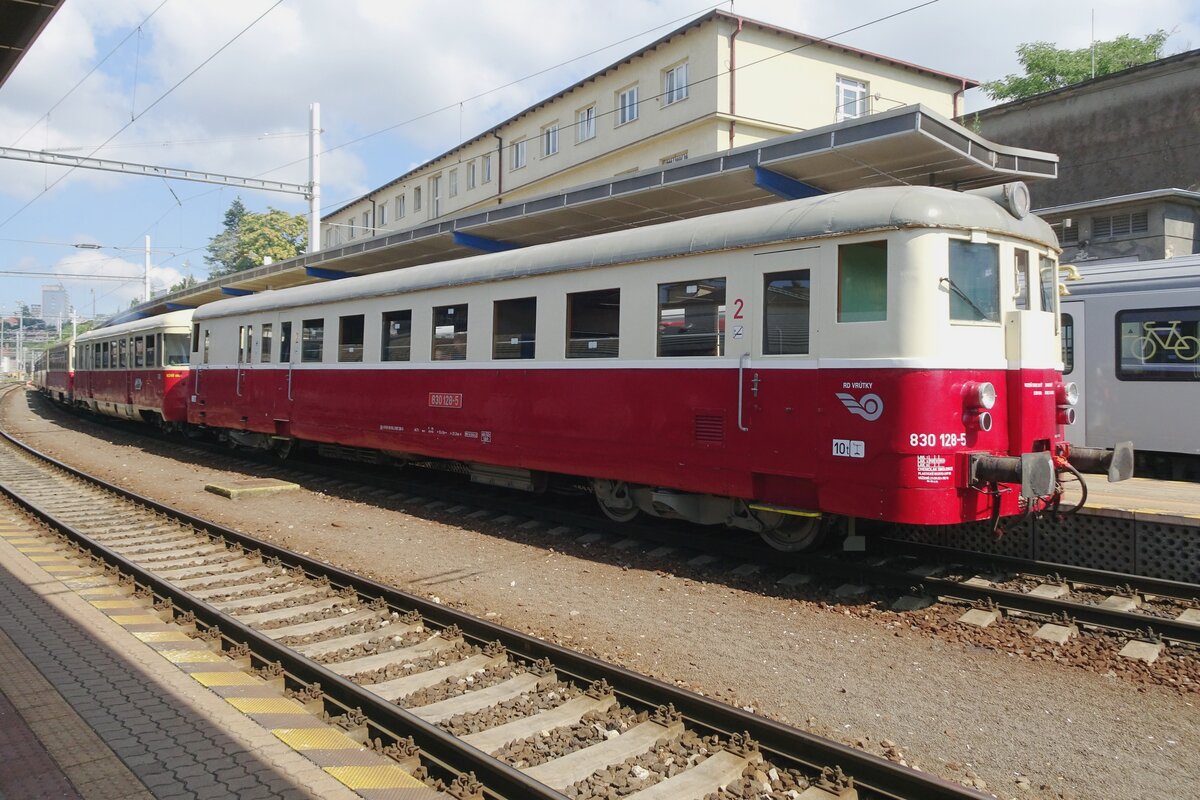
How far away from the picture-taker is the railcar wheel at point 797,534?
7.45 m

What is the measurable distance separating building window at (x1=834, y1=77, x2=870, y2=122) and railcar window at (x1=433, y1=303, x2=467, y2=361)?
73.8ft

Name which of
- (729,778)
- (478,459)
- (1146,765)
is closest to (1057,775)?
(1146,765)

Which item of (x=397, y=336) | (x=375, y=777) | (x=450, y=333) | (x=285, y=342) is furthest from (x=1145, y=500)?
(x=285, y=342)

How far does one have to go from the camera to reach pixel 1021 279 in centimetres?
709

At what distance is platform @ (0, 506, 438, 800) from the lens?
3.80 m

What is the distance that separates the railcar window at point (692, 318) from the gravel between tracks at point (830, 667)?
2.07 m

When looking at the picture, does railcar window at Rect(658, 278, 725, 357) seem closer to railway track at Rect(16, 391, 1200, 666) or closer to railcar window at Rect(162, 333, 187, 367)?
railway track at Rect(16, 391, 1200, 666)

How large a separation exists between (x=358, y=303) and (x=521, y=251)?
146 inches

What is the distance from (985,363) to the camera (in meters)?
6.70

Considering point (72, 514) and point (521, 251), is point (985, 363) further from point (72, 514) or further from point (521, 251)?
point (72, 514)

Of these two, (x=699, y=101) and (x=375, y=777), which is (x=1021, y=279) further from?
(x=699, y=101)

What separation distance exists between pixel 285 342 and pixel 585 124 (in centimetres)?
2011

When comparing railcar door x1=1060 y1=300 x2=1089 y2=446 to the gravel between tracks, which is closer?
the gravel between tracks

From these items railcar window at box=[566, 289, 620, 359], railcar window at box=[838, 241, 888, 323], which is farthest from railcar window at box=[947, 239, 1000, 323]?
railcar window at box=[566, 289, 620, 359]
